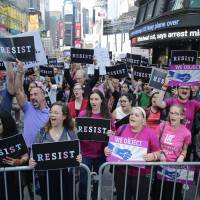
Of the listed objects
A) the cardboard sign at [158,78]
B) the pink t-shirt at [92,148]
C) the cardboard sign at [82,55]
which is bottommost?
the pink t-shirt at [92,148]

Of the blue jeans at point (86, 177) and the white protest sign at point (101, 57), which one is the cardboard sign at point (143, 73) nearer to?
the white protest sign at point (101, 57)

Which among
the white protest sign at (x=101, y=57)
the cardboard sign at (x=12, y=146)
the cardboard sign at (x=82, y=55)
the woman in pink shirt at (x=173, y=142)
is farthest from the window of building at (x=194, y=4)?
the cardboard sign at (x=12, y=146)

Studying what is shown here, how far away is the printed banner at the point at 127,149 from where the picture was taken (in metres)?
4.95

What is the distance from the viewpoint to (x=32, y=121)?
5.79 m

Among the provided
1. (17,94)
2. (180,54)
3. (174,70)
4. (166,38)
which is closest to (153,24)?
(166,38)

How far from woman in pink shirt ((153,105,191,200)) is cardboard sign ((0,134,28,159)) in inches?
73.1

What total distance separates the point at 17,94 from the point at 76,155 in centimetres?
164

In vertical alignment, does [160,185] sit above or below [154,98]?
below

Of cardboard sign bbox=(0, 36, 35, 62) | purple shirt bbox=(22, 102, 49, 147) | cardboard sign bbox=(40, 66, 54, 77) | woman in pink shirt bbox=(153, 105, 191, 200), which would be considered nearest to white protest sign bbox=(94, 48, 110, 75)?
cardboard sign bbox=(40, 66, 54, 77)

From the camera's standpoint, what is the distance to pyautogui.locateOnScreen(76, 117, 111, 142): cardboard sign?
557 cm

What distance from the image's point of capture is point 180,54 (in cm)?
903

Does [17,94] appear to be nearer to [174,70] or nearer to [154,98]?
[154,98]

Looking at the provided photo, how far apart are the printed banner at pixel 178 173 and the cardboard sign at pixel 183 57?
4014mm

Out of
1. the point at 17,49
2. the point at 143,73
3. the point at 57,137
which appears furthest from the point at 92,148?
the point at 143,73
